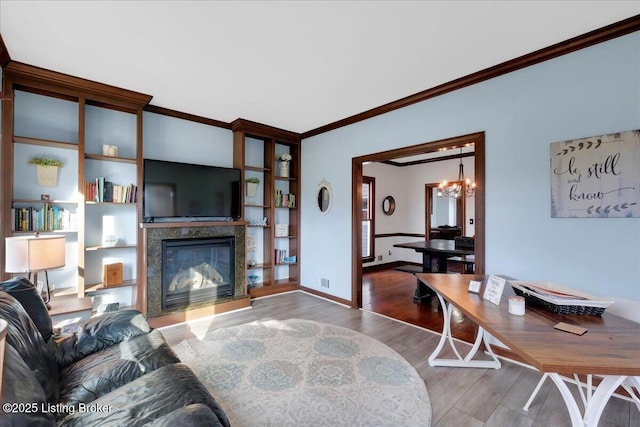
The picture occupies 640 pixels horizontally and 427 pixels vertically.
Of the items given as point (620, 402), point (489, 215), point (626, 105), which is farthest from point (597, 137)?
point (620, 402)

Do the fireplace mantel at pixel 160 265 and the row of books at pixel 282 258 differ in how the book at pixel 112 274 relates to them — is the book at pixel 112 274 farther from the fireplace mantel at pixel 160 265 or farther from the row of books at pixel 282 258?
the row of books at pixel 282 258

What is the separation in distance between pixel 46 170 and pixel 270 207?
8.70 ft

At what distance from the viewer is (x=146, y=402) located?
49.1 inches

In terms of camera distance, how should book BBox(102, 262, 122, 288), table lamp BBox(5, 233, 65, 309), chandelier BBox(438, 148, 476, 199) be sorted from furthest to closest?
chandelier BBox(438, 148, 476, 199)
book BBox(102, 262, 122, 288)
table lamp BBox(5, 233, 65, 309)

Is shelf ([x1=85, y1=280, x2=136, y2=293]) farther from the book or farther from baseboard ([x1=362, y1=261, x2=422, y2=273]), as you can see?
baseboard ([x1=362, y1=261, x2=422, y2=273])

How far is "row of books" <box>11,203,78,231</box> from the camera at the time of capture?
2.70 metres

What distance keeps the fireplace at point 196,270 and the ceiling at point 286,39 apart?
1886 millimetres

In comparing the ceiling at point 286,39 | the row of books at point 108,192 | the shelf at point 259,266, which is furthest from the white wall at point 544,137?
the row of books at point 108,192

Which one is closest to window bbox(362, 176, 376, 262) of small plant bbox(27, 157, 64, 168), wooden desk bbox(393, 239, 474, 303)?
wooden desk bbox(393, 239, 474, 303)

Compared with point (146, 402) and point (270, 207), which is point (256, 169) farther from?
point (146, 402)

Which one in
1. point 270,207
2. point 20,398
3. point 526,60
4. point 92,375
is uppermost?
point 526,60

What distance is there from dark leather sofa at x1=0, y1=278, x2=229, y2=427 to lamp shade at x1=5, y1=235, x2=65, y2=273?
0.29 metres

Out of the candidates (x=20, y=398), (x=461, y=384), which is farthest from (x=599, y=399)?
(x=20, y=398)

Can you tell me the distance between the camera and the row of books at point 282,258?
473cm
